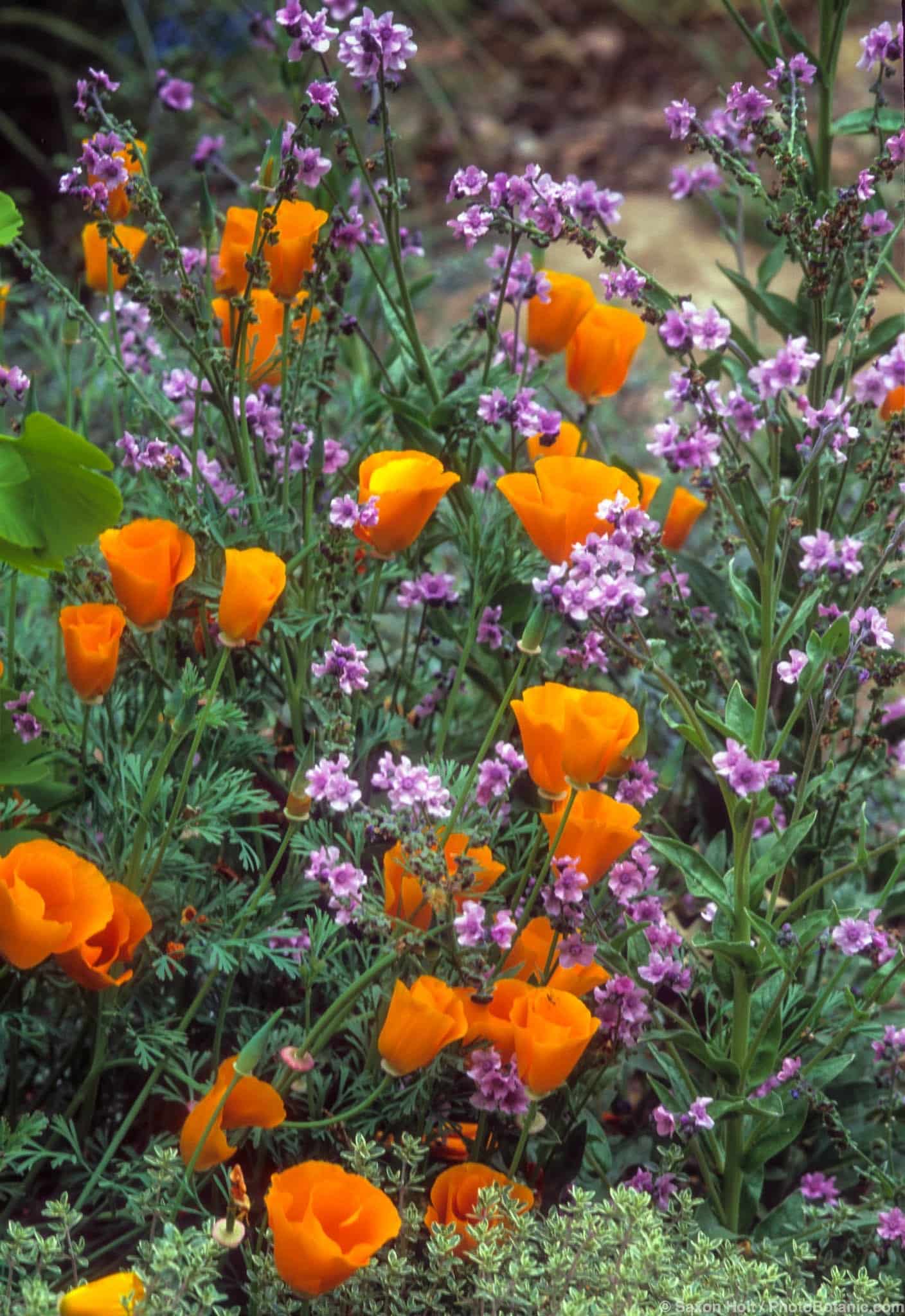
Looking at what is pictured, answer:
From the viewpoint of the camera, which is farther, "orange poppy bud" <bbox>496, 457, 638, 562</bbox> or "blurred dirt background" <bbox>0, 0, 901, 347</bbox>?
"blurred dirt background" <bbox>0, 0, 901, 347</bbox>

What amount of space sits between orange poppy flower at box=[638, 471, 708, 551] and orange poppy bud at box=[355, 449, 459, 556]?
1.05 ft

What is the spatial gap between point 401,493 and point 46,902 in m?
0.35

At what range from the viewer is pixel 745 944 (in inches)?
35.3

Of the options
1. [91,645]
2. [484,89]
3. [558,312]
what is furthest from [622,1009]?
[484,89]

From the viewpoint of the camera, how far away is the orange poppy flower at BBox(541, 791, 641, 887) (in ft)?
3.01

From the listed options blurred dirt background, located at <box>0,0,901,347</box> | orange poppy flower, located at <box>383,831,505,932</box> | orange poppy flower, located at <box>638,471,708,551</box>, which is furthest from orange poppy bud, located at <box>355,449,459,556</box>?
blurred dirt background, located at <box>0,0,901,347</box>

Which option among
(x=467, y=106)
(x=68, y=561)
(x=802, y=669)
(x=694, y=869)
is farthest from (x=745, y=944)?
(x=467, y=106)

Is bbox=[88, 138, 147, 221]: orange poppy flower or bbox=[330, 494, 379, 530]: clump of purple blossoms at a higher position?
bbox=[88, 138, 147, 221]: orange poppy flower

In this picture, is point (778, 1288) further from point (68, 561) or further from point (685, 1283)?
point (68, 561)

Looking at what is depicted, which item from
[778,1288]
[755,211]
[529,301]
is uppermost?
[755,211]

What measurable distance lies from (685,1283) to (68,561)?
650 millimetres

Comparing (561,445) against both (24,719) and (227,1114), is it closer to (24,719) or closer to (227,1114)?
(24,719)

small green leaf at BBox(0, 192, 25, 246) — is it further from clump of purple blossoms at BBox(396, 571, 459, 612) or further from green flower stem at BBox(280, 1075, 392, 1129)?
green flower stem at BBox(280, 1075, 392, 1129)

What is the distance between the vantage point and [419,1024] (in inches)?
33.4
